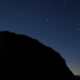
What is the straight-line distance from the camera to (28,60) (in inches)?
411

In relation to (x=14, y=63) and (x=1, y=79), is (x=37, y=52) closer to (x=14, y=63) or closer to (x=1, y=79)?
(x=14, y=63)

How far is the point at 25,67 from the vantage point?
10070 millimetres

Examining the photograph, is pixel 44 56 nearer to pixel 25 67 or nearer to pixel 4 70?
pixel 25 67

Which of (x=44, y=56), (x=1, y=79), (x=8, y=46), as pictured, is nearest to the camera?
(x=1, y=79)

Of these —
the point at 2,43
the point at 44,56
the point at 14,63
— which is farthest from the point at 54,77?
the point at 2,43

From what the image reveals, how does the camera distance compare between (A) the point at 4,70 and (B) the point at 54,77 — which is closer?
(A) the point at 4,70

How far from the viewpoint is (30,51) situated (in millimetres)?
10930

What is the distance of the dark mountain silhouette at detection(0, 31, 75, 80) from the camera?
A: 9875 millimetres

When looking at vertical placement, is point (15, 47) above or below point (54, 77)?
above

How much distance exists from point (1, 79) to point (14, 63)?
3.01 feet

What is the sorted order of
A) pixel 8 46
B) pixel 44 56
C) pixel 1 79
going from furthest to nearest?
pixel 44 56, pixel 8 46, pixel 1 79

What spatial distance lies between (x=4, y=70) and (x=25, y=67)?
970mm

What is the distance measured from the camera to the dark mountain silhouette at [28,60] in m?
9.88

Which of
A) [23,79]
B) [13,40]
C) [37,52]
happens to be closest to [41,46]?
[37,52]
